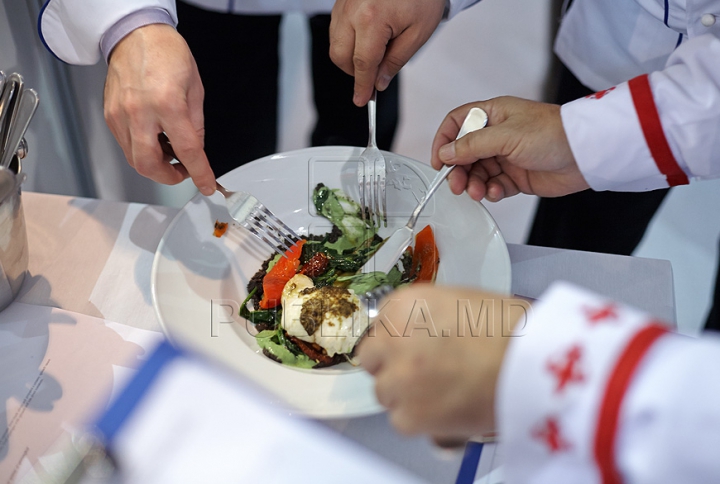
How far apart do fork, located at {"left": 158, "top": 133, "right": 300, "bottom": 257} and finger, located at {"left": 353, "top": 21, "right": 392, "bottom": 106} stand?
0.29m

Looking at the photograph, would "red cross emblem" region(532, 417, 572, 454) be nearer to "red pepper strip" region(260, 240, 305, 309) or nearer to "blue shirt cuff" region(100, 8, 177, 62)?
"red pepper strip" region(260, 240, 305, 309)

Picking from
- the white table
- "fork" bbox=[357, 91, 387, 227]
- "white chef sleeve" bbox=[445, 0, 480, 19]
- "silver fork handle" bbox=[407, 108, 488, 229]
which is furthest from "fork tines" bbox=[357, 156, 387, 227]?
"white chef sleeve" bbox=[445, 0, 480, 19]

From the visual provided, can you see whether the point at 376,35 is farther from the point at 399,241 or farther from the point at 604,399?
the point at 604,399

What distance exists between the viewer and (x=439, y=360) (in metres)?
0.49

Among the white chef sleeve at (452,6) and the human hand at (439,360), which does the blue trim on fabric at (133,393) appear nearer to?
the human hand at (439,360)

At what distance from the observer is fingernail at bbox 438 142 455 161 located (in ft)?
2.89

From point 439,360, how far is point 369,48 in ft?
2.05

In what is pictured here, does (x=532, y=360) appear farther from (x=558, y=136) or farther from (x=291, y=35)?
(x=291, y=35)

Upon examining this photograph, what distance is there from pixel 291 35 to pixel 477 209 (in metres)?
1.73

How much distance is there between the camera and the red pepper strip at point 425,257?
2.94 feet

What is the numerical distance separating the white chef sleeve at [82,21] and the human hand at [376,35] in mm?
285

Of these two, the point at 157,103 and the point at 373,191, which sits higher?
the point at 157,103

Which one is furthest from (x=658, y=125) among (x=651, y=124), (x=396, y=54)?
(x=396, y=54)

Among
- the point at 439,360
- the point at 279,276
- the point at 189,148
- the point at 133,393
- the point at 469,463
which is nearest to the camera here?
the point at 133,393
